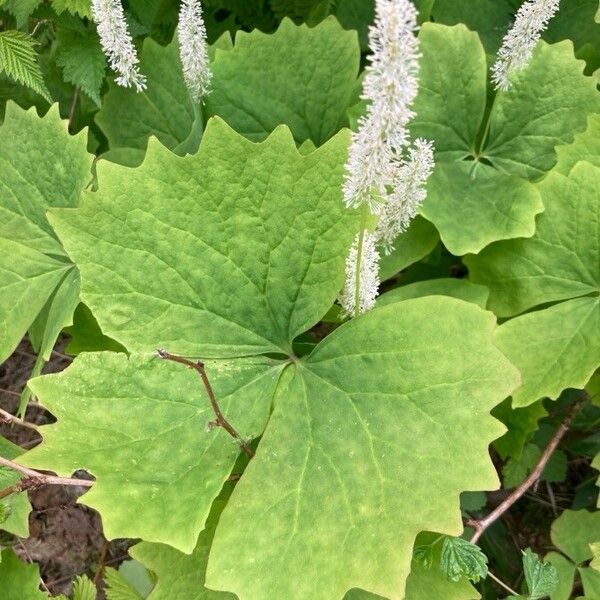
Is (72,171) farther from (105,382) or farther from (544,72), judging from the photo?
(544,72)

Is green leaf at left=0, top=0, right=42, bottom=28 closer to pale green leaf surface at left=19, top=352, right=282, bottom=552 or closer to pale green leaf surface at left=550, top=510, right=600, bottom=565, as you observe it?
pale green leaf surface at left=19, top=352, right=282, bottom=552

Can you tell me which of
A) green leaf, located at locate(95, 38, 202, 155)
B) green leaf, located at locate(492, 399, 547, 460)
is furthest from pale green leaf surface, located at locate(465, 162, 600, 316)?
green leaf, located at locate(95, 38, 202, 155)

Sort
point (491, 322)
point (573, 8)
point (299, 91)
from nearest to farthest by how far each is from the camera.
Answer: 1. point (491, 322)
2. point (299, 91)
3. point (573, 8)

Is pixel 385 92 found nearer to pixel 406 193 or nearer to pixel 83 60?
pixel 406 193

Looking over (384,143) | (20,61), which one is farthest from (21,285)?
(384,143)

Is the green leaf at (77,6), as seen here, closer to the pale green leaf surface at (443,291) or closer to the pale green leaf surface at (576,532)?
the pale green leaf surface at (443,291)

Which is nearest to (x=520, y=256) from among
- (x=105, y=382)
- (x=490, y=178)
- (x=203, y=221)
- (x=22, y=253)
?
(x=490, y=178)
